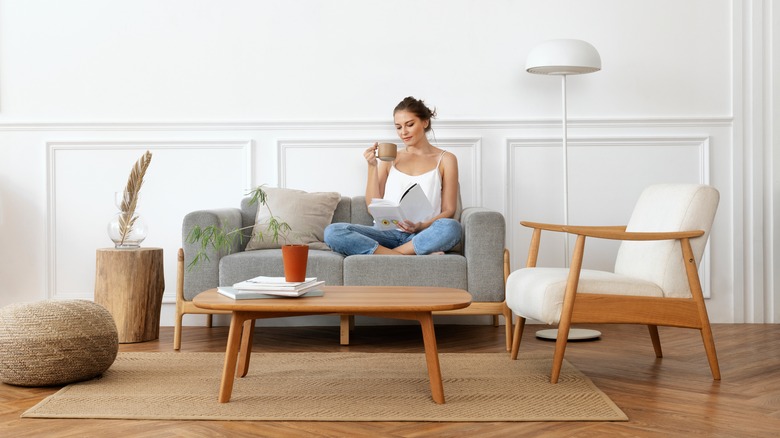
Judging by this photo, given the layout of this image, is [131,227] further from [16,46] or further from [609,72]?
[609,72]

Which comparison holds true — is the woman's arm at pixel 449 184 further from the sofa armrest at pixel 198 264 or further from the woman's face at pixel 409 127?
the sofa armrest at pixel 198 264

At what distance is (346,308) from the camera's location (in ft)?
8.07

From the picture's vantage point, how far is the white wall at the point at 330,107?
4742mm

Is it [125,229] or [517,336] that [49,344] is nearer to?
[125,229]

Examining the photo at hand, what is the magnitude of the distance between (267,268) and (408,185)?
37.2 inches

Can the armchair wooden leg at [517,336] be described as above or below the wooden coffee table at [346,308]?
below

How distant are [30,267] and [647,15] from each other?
13.0ft

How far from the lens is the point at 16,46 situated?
4.75 meters

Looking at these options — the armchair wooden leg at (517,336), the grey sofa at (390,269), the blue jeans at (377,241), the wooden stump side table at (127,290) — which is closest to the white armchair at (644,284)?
the armchair wooden leg at (517,336)

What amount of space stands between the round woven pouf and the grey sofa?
88 centimetres

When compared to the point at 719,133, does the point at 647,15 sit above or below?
above

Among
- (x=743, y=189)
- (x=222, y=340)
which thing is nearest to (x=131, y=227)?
(x=222, y=340)

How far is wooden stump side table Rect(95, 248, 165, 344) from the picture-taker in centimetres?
402

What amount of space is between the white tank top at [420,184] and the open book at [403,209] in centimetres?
17
